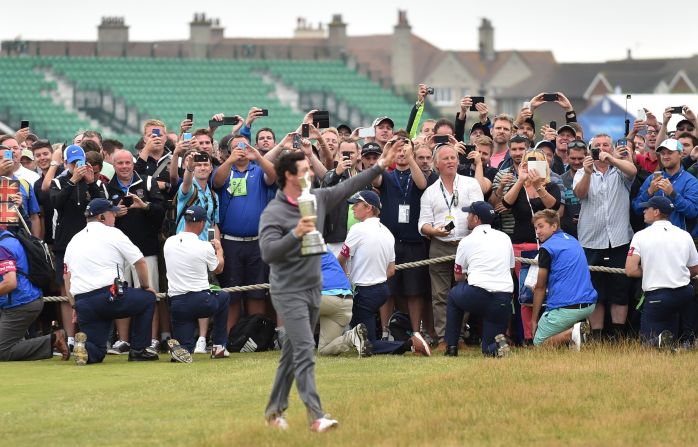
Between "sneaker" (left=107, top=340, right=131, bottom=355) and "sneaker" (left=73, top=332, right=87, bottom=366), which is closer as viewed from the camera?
"sneaker" (left=73, top=332, right=87, bottom=366)

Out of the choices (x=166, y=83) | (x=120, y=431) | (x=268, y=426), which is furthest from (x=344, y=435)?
(x=166, y=83)

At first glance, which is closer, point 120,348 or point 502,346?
point 502,346

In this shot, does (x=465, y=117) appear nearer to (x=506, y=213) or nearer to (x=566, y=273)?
(x=506, y=213)

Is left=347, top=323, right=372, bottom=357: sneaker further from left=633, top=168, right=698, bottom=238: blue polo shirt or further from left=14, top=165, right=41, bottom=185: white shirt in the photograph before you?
left=14, top=165, right=41, bottom=185: white shirt

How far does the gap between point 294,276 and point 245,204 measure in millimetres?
5851

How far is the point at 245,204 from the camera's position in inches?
658

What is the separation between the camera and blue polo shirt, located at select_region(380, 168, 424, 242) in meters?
16.8

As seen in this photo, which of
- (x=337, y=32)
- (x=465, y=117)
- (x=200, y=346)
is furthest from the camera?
(x=337, y=32)

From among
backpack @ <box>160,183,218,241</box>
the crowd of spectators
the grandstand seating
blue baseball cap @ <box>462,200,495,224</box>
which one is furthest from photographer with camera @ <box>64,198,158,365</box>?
the grandstand seating

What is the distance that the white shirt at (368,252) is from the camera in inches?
631

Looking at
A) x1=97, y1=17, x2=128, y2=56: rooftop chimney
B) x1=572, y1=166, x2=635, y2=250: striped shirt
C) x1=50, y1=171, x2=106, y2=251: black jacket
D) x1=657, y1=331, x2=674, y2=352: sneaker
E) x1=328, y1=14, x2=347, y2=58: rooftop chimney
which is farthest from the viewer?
x1=328, y1=14, x2=347, y2=58: rooftop chimney

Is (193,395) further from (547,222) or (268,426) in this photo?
(547,222)

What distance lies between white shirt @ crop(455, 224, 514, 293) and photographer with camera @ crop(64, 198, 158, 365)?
11.4 feet

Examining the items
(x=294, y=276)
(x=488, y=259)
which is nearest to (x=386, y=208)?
(x=488, y=259)
